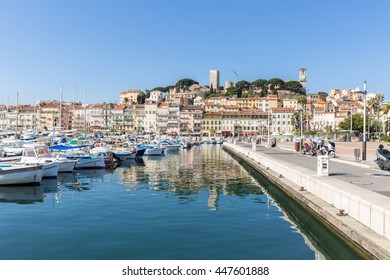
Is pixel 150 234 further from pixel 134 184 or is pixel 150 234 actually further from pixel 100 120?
pixel 100 120

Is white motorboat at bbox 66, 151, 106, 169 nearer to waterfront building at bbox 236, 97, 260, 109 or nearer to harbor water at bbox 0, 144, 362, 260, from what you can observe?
harbor water at bbox 0, 144, 362, 260

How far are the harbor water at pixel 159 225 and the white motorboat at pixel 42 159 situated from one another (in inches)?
122

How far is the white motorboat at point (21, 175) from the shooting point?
82.9ft

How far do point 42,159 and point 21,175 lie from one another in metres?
5.64

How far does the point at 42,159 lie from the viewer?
102ft

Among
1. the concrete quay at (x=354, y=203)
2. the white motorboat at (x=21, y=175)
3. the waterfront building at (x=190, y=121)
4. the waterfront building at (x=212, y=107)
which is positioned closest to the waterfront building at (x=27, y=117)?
the waterfront building at (x=190, y=121)

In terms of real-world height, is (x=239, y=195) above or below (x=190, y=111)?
below

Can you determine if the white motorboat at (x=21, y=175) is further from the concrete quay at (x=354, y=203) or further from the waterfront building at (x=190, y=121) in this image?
the waterfront building at (x=190, y=121)

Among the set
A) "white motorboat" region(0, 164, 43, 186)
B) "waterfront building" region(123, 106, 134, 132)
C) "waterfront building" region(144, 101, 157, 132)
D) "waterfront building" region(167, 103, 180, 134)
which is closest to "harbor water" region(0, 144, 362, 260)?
"white motorboat" region(0, 164, 43, 186)

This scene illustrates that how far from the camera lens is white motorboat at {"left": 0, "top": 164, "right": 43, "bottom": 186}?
995 inches

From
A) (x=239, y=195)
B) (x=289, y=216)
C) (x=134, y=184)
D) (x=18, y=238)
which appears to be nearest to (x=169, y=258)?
(x=18, y=238)

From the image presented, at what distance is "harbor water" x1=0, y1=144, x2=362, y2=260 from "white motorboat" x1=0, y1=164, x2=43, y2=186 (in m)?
0.63

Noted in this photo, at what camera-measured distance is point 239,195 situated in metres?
23.0
